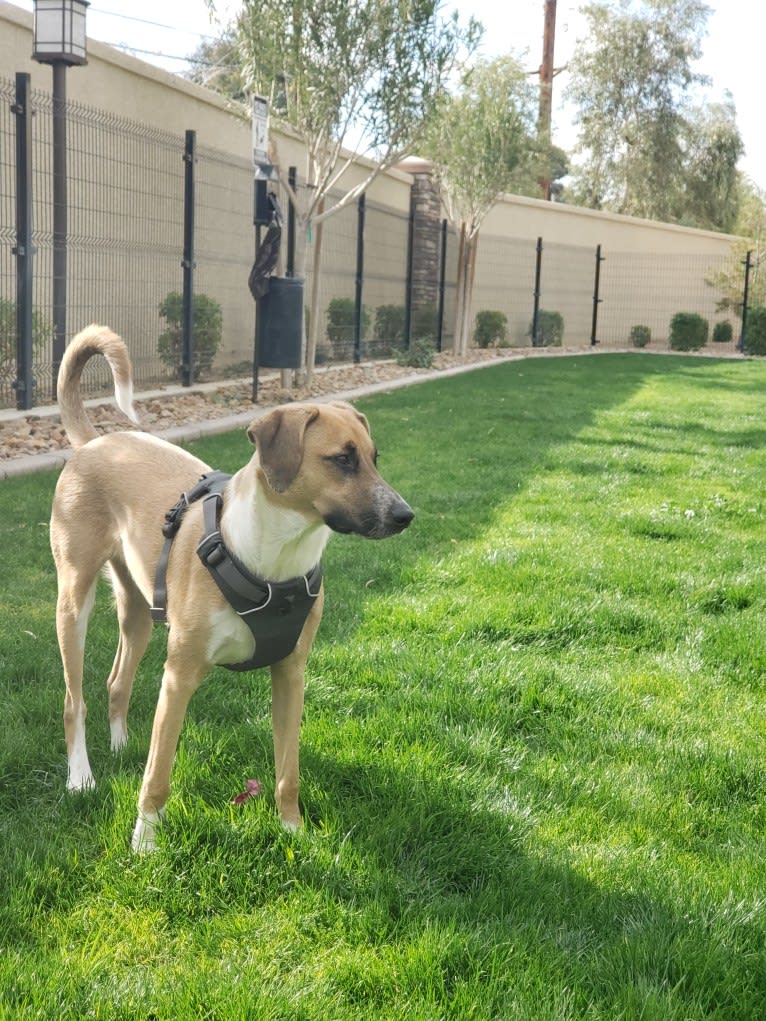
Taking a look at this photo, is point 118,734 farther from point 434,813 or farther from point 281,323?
point 281,323

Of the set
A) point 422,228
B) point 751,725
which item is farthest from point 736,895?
point 422,228

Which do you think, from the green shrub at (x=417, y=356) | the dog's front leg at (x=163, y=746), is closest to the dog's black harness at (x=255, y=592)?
the dog's front leg at (x=163, y=746)

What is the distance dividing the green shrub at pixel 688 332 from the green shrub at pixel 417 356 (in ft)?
32.0

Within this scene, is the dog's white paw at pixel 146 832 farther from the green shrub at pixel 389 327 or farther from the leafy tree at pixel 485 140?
the leafy tree at pixel 485 140

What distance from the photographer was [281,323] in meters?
11.6

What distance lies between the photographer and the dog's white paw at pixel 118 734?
3.31 meters

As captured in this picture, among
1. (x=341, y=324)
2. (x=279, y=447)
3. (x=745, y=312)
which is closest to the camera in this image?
(x=279, y=447)

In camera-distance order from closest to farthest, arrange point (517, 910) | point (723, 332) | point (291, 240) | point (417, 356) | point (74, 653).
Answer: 1. point (517, 910)
2. point (74, 653)
3. point (291, 240)
4. point (417, 356)
5. point (723, 332)

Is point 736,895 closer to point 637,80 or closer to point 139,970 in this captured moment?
point 139,970

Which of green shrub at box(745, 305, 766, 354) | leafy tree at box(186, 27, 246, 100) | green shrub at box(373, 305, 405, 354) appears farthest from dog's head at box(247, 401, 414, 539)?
leafy tree at box(186, 27, 246, 100)

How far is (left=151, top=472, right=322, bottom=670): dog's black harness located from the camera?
2.62m

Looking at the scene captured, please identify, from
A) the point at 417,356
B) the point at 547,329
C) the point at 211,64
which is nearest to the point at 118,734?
the point at 417,356

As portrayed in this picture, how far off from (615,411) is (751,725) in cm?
893

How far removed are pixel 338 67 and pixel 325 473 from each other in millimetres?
10245
